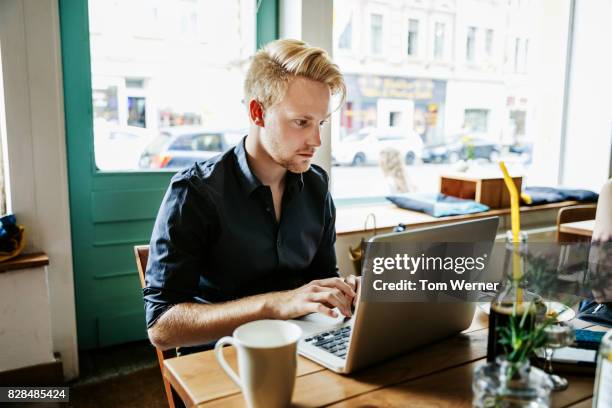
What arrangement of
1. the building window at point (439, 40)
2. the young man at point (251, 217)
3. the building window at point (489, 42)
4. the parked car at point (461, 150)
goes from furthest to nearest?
the building window at point (489, 42), the parked car at point (461, 150), the building window at point (439, 40), the young man at point (251, 217)

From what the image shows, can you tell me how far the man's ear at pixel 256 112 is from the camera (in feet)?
4.88

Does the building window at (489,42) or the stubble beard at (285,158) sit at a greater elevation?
the building window at (489,42)

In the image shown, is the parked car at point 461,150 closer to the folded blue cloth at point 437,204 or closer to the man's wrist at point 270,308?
the folded blue cloth at point 437,204

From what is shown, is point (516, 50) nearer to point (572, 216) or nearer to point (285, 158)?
point (572, 216)

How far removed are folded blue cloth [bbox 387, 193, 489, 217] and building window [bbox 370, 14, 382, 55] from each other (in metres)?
0.91

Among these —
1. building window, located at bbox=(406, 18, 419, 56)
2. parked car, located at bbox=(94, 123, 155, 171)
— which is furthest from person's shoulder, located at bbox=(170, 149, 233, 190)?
building window, located at bbox=(406, 18, 419, 56)

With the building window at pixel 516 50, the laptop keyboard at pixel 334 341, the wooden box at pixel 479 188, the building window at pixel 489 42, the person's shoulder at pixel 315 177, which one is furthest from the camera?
the building window at pixel 516 50

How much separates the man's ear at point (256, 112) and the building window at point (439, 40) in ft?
7.42

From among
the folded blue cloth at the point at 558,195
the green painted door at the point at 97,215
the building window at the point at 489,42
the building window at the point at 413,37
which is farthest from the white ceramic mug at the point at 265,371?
the building window at the point at 489,42

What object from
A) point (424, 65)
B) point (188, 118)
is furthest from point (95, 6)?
point (424, 65)

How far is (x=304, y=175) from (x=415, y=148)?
1.94m

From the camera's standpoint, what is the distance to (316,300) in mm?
1046

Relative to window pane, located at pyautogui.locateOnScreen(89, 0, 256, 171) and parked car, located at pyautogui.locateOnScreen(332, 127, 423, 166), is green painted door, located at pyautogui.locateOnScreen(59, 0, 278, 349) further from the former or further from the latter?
parked car, located at pyautogui.locateOnScreen(332, 127, 423, 166)

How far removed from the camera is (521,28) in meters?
3.80
